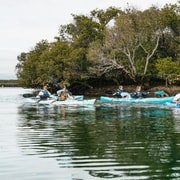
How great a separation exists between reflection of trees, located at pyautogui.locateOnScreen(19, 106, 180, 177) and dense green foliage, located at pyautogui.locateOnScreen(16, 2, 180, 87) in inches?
1508

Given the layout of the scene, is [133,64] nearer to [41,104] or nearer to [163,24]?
[163,24]

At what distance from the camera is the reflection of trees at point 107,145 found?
10383mm

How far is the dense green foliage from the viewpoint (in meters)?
57.8

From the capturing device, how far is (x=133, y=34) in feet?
190

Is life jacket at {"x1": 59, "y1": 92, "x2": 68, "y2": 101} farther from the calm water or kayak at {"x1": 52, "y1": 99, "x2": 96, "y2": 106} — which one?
the calm water

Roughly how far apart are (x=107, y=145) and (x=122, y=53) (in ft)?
156

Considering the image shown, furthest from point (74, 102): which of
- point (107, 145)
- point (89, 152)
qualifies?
point (89, 152)

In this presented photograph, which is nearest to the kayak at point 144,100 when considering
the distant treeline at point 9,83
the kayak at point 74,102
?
the kayak at point 74,102

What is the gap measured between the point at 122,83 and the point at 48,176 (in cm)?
5452

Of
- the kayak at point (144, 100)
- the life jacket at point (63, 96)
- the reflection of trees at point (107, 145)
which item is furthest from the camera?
the kayak at point (144, 100)

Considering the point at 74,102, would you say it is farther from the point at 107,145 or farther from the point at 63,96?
the point at 107,145

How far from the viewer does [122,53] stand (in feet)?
198

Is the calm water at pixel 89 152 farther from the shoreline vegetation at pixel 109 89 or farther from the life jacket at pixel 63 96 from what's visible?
the shoreline vegetation at pixel 109 89

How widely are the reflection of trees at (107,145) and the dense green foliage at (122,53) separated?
126ft
